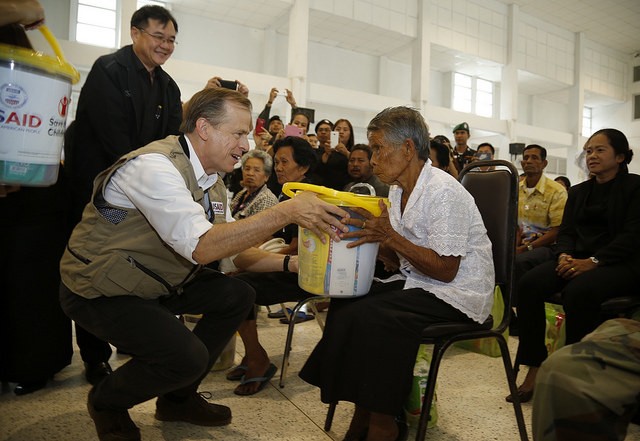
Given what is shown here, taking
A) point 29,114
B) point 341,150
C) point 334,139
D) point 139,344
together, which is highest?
point 334,139

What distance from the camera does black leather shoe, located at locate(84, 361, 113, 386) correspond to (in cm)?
210

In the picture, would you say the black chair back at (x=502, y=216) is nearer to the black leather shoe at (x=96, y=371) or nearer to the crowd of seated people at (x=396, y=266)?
the crowd of seated people at (x=396, y=266)

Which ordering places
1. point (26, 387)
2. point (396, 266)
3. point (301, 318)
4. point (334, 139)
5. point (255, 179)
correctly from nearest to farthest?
1. point (396, 266)
2. point (26, 387)
3. point (255, 179)
4. point (301, 318)
5. point (334, 139)

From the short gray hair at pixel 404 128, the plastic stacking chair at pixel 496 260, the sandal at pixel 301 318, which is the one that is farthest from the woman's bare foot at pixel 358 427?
the sandal at pixel 301 318

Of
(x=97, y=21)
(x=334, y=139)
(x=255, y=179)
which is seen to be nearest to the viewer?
(x=255, y=179)

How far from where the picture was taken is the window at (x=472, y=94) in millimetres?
12578

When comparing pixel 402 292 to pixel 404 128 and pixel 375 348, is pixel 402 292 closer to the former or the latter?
pixel 375 348

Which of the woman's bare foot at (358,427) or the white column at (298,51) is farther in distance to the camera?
the white column at (298,51)

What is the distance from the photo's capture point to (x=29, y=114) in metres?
0.88

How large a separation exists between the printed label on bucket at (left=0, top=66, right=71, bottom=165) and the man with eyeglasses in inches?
45.7

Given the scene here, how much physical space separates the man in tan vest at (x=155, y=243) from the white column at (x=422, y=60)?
8555 mm

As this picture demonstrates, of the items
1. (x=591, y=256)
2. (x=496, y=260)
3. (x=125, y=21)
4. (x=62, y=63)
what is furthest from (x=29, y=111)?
(x=125, y=21)

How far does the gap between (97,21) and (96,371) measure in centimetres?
775

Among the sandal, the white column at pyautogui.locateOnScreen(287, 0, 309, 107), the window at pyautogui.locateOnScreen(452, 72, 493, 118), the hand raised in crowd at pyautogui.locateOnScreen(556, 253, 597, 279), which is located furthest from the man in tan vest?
the window at pyautogui.locateOnScreen(452, 72, 493, 118)
